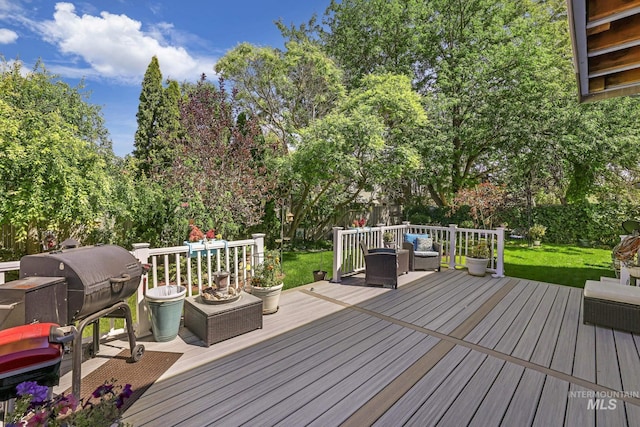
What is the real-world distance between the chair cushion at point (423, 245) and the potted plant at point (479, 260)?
79cm

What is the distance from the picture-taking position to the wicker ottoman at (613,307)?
3.37m

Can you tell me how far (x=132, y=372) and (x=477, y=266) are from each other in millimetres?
5914

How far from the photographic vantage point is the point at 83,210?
17.3 feet

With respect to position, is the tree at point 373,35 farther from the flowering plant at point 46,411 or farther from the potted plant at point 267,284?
the flowering plant at point 46,411

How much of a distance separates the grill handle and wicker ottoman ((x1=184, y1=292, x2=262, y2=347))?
0.86 meters

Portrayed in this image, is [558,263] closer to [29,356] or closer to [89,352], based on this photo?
[89,352]

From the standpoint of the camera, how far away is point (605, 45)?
2312mm

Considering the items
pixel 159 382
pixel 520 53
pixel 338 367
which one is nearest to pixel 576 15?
pixel 338 367

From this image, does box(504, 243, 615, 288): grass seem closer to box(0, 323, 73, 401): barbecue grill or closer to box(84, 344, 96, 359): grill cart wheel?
box(84, 344, 96, 359): grill cart wheel

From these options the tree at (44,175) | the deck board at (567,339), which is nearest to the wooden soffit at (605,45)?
the deck board at (567,339)

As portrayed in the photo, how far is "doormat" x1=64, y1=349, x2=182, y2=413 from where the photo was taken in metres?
2.30

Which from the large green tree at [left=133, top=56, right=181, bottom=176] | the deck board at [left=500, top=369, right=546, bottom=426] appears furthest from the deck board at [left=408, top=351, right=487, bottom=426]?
the large green tree at [left=133, top=56, right=181, bottom=176]

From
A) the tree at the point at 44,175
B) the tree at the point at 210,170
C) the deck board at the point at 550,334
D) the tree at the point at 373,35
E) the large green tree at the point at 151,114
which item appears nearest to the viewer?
the deck board at the point at 550,334

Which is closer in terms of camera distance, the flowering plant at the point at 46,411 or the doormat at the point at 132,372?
the flowering plant at the point at 46,411
